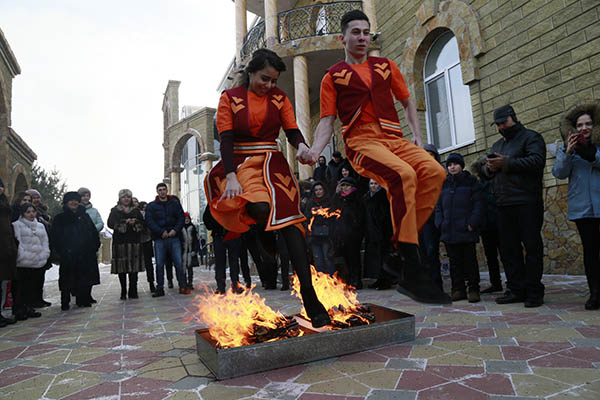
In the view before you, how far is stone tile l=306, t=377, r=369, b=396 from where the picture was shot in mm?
1938

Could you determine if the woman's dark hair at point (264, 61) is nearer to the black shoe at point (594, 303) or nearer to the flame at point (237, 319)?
the flame at point (237, 319)

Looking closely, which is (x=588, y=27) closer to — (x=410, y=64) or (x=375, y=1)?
(x=410, y=64)

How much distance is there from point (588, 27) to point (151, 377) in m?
7.43

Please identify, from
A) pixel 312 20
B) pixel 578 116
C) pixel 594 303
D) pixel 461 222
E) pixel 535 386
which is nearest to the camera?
pixel 535 386

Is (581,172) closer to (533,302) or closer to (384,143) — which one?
(533,302)

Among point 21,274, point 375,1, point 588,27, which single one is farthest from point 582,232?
point 375,1

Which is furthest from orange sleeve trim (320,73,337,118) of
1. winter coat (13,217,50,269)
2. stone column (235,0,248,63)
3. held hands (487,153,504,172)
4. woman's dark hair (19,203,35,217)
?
stone column (235,0,248,63)

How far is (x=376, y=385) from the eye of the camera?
201 centimetres

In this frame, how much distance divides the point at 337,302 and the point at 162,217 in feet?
17.6

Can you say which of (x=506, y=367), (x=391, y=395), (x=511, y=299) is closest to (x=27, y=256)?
(x=391, y=395)

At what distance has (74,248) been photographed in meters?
6.74

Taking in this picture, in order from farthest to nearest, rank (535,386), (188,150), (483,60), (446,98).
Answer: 1. (188,150)
2. (446,98)
3. (483,60)
4. (535,386)

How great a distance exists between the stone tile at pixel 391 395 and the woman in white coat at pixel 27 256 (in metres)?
5.59

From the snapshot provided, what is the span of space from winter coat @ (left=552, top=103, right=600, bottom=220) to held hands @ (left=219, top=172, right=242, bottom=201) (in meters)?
3.33
